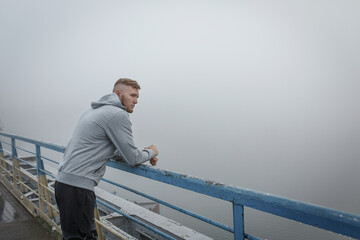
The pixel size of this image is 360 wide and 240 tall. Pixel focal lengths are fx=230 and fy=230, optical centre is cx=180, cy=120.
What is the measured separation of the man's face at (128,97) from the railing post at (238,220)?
1144 millimetres

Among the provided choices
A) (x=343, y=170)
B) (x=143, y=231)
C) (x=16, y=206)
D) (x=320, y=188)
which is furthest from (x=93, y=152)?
(x=343, y=170)

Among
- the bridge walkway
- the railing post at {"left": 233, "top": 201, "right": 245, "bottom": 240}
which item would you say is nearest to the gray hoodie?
the railing post at {"left": 233, "top": 201, "right": 245, "bottom": 240}

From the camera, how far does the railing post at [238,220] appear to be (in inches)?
49.6

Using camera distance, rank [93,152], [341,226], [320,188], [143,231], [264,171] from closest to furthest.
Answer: [341,226], [93,152], [143,231], [320,188], [264,171]

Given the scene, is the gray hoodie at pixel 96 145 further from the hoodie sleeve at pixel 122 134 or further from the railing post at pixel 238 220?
the railing post at pixel 238 220

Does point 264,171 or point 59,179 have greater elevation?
point 59,179

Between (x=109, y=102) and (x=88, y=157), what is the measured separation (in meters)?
0.45

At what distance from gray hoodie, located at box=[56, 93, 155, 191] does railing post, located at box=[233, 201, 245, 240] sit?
2.72 feet

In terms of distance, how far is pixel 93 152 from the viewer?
1763 mm

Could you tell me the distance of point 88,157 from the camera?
175cm

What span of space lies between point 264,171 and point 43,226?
9887cm

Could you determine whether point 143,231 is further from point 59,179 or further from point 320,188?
point 320,188

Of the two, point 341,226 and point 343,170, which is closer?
point 341,226

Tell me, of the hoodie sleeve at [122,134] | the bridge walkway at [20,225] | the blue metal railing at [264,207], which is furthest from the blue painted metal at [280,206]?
the bridge walkway at [20,225]
